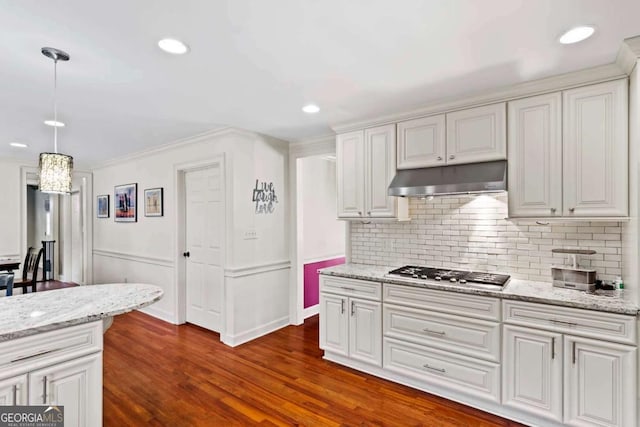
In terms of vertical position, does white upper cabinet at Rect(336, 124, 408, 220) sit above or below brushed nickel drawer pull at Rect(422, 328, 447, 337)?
above

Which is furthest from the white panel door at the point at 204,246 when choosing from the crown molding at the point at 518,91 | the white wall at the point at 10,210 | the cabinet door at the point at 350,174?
the white wall at the point at 10,210

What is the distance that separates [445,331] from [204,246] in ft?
9.80

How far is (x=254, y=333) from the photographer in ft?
12.7

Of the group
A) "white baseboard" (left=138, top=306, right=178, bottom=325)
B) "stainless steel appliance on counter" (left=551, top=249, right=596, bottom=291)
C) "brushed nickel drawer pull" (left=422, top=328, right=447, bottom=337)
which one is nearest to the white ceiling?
"stainless steel appliance on counter" (left=551, top=249, right=596, bottom=291)

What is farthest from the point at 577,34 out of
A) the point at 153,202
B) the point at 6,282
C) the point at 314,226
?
the point at 6,282

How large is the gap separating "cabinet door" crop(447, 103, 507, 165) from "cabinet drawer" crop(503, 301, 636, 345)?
1151 millimetres

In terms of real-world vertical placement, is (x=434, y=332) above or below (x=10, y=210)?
below

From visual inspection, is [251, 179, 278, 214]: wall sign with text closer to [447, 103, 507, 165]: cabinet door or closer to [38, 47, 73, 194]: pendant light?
[38, 47, 73, 194]: pendant light

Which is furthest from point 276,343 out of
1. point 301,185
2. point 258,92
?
point 258,92

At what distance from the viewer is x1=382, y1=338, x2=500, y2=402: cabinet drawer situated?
2.39 meters

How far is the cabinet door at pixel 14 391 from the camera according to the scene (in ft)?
4.95

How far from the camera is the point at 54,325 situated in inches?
62.6

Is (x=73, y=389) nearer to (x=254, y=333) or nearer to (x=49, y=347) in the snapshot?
(x=49, y=347)

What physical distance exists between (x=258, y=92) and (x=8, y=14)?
1.45m
